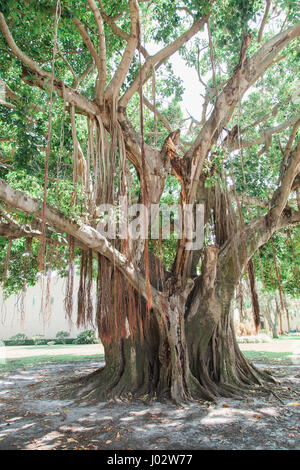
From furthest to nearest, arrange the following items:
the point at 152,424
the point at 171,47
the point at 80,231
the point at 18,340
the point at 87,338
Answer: the point at 18,340 → the point at 87,338 → the point at 171,47 → the point at 80,231 → the point at 152,424

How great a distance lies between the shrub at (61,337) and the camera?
17.2 m

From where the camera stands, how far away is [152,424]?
3410mm

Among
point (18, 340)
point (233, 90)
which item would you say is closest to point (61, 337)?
point (18, 340)

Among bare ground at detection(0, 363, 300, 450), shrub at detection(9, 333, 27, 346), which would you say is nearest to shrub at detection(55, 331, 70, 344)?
shrub at detection(9, 333, 27, 346)

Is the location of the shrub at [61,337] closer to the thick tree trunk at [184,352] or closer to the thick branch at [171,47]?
the thick tree trunk at [184,352]

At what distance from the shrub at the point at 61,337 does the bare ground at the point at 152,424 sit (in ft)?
42.0

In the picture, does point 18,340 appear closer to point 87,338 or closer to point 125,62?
point 87,338

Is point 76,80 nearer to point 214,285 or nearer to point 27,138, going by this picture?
point 27,138

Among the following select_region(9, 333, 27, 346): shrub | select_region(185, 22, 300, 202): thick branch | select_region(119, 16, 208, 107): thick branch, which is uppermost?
select_region(119, 16, 208, 107): thick branch

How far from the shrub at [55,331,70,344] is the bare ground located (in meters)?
12.8

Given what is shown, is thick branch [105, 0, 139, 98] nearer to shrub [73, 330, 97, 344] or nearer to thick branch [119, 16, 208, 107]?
thick branch [119, 16, 208, 107]

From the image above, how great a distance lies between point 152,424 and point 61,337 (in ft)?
50.2

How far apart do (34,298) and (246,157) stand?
47.5ft

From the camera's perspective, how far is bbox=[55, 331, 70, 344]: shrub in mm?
17186
